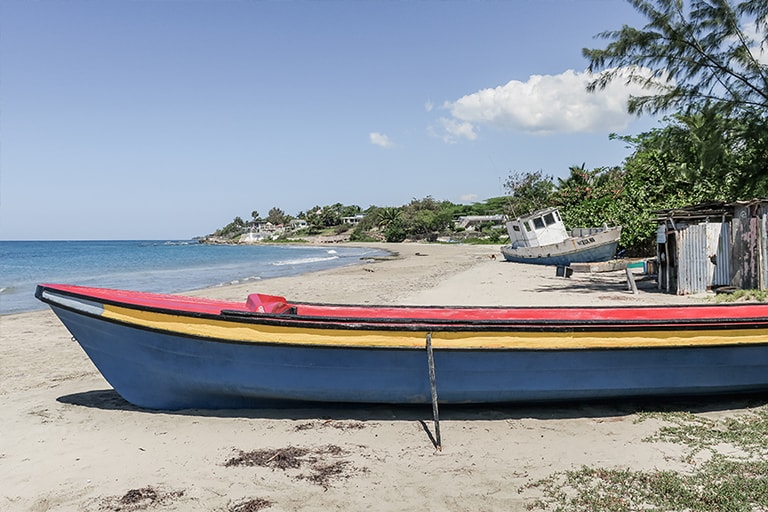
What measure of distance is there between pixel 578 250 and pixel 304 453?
67.7 feet

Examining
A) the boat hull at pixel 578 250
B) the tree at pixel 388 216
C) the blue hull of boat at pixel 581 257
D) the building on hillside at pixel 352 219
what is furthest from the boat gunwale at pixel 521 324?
the building on hillside at pixel 352 219

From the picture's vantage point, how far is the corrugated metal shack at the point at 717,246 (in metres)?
11.3

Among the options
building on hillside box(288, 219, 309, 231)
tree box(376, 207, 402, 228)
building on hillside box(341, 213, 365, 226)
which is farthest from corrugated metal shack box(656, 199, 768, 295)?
building on hillside box(288, 219, 309, 231)

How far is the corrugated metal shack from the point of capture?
37.2 ft

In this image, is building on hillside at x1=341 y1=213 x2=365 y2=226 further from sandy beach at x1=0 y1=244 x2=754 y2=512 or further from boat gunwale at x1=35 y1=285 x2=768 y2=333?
boat gunwale at x1=35 y1=285 x2=768 y2=333

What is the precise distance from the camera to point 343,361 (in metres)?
5.18

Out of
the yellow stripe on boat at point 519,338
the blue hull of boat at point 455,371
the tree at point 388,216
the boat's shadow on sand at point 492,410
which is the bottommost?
the boat's shadow on sand at point 492,410

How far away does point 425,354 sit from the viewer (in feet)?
16.7

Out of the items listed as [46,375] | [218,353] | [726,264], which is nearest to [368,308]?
[218,353]

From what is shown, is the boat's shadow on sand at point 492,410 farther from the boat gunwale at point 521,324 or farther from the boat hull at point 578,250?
the boat hull at point 578,250

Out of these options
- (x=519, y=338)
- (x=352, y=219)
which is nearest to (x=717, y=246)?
(x=519, y=338)

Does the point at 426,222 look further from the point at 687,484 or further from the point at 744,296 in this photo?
the point at 687,484

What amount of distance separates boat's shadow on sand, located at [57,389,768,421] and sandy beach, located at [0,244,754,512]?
0.07 feet

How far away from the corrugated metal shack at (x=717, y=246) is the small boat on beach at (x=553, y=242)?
921 cm
